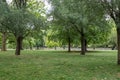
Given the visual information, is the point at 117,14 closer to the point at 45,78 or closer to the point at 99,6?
the point at 99,6

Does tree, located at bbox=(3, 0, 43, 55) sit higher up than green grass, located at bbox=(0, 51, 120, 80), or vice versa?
tree, located at bbox=(3, 0, 43, 55)

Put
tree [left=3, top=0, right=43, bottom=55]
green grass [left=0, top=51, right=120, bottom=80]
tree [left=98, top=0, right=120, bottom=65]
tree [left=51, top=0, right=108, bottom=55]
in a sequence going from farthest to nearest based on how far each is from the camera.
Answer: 1. tree [left=3, top=0, right=43, bottom=55]
2. tree [left=51, top=0, right=108, bottom=55]
3. tree [left=98, top=0, right=120, bottom=65]
4. green grass [left=0, top=51, right=120, bottom=80]

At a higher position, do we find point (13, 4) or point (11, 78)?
point (13, 4)

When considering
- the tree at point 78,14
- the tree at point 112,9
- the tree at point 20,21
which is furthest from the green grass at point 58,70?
the tree at point 20,21

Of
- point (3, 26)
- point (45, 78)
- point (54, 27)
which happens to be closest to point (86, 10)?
point (45, 78)

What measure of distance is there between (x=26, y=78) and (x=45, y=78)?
26.7 inches

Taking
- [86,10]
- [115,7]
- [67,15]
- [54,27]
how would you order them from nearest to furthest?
[115,7] → [86,10] → [67,15] → [54,27]

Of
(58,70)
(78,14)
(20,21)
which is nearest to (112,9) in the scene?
(58,70)

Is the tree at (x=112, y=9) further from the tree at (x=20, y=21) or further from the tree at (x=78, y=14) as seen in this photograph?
the tree at (x=20, y=21)

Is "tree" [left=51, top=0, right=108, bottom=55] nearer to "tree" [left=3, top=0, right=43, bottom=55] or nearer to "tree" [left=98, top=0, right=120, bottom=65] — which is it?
"tree" [left=98, top=0, right=120, bottom=65]

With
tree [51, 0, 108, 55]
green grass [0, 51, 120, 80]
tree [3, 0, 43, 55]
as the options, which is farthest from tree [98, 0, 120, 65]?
tree [3, 0, 43, 55]

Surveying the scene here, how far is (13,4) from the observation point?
21578 millimetres

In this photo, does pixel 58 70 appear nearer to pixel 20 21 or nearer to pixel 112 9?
pixel 112 9

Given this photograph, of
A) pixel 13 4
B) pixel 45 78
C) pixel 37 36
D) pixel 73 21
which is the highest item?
pixel 13 4
